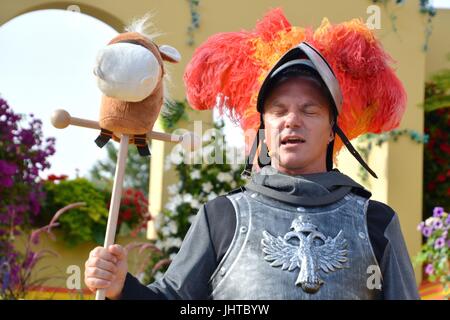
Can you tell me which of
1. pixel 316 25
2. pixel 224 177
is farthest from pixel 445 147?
pixel 224 177

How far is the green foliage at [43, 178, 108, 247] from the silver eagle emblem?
459 centimetres

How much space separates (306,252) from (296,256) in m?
A: 0.03

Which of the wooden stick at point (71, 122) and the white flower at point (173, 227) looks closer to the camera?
the wooden stick at point (71, 122)

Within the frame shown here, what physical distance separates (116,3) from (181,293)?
458cm

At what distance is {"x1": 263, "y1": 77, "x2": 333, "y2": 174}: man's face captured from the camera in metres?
2.40

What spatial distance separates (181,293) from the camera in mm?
2266

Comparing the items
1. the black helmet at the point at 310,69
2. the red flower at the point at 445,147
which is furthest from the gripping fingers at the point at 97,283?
the red flower at the point at 445,147

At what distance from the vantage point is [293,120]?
7.84 feet

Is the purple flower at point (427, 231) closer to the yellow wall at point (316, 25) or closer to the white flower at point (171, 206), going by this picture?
the yellow wall at point (316, 25)

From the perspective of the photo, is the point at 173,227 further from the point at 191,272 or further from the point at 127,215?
the point at 191,272

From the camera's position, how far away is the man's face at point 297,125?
2.40 meters

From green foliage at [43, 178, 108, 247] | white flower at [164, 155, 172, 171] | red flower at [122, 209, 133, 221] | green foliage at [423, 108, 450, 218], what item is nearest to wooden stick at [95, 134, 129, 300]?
white flower at [164, 155, 172, 171]

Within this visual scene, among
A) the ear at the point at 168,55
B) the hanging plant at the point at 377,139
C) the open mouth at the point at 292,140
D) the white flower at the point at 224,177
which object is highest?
the hanging plant at the point at 377,139
